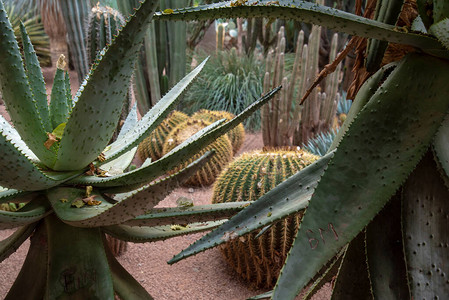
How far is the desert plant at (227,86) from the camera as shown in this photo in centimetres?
821

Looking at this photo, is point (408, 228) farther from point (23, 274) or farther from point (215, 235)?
point (23, 274)

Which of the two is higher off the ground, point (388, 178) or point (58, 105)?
point (388, 178)

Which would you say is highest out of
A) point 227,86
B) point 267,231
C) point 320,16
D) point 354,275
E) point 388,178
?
point 320,16

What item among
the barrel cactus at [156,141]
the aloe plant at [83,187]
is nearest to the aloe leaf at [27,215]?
the aloe plant at [83,187]

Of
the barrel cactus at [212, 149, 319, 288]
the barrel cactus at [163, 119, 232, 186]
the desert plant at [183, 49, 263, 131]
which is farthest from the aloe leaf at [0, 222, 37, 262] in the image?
the desert plant at [183, 49, 263, 131]

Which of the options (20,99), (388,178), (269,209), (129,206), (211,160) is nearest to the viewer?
(388,178)

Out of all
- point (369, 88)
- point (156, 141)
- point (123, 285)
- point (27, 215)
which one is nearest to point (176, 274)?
point (123, 285)

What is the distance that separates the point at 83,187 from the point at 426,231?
2.97 feet

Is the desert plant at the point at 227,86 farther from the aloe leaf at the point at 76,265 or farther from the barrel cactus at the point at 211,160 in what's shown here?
the aloe leaf at the point at 76,265

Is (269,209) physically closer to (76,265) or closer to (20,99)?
(76,265)

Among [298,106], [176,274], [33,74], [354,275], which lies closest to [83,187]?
[33,74]

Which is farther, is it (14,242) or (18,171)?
(14,242)

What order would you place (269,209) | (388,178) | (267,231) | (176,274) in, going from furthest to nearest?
(176,274) < (267,231) < (269,209) < (388,178)

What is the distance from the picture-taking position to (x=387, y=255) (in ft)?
2.43
